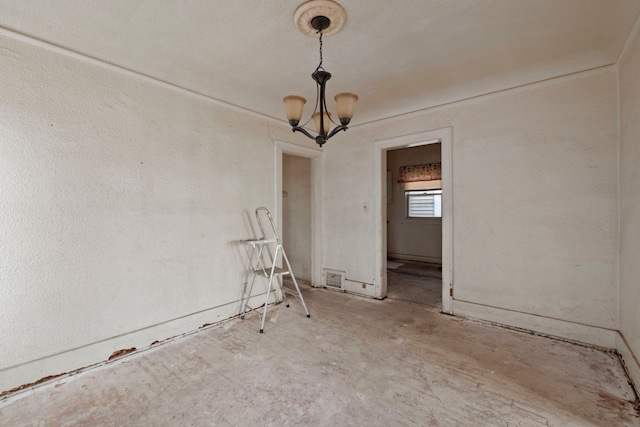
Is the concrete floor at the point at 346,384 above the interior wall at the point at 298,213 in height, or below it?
below

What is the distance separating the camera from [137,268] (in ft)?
8.02

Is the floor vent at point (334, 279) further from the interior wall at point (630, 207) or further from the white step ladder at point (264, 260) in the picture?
the interior wall at point (630, 207)

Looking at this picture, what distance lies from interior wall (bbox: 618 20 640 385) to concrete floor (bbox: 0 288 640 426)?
0.95 ft

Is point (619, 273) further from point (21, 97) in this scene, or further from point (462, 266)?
point (21, 97)

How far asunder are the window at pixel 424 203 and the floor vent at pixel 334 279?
311 centimetres

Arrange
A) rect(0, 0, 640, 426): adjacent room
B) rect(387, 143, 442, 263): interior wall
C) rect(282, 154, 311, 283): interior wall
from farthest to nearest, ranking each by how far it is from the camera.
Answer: rect(387, 143, 442, 263): interior wall
rect(282, 154, 311, 283): interior wall
rect(0, 0, 640, 426): adjacent room

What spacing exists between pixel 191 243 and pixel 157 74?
1.60 metres

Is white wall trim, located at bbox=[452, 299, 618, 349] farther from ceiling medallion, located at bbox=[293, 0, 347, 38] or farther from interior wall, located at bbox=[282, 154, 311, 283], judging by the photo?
ceiling medallion, located at bbox=[293, 0, 347, 38]

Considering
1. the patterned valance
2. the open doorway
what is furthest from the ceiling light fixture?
the patterned valance

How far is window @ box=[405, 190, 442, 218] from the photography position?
6.13 m

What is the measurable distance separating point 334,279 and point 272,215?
1.41 metres

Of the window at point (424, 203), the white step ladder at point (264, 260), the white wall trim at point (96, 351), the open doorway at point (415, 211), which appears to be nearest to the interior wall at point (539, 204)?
the white step ladder at point (264, 260)

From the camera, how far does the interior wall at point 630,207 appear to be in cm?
190

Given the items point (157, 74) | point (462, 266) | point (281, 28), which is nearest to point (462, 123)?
point (462, 266)
